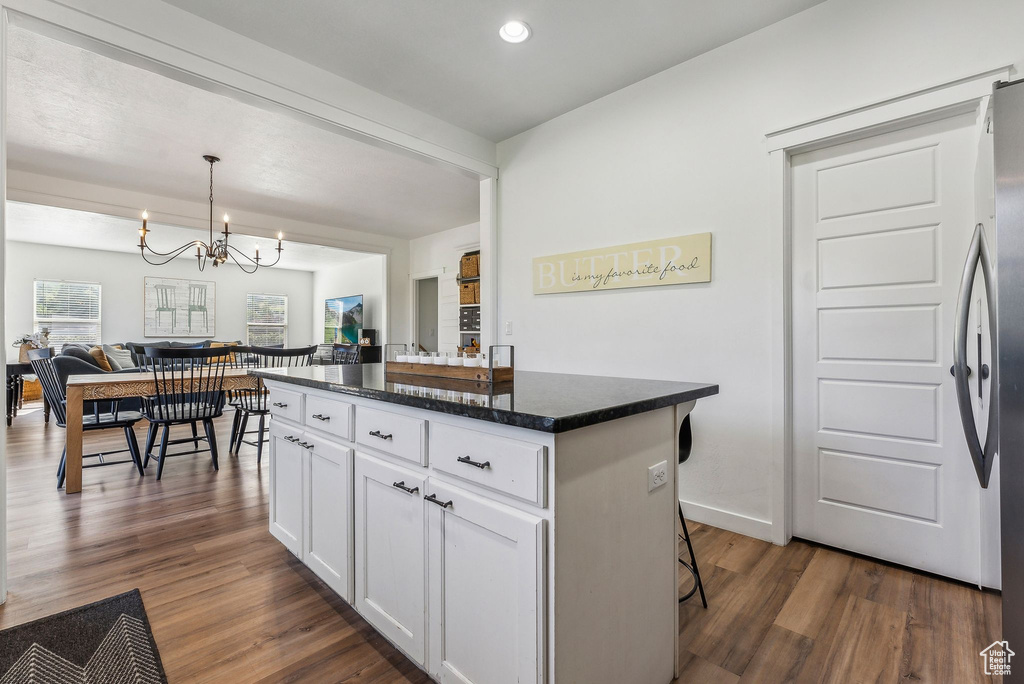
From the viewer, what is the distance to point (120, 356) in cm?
692

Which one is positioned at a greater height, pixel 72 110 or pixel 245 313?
pixel 72 110

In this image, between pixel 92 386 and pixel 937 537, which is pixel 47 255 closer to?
pixel 92 386

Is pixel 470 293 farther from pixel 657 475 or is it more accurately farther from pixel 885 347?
pixel 657 475

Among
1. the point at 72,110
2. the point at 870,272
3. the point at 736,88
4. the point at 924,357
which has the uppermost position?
the point at 72,110

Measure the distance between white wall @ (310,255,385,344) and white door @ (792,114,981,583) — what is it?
6035mm

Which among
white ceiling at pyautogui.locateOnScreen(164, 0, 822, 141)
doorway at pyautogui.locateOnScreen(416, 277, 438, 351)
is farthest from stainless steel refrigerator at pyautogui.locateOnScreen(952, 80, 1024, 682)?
doorway at pyautogui.locateOnScreen(416, 277, 438, 351)

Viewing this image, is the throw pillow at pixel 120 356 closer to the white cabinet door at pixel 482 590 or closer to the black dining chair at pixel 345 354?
the black dining chair at pixel 345 354

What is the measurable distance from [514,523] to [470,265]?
4667mm

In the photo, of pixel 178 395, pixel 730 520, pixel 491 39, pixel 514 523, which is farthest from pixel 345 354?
pixel 514 523

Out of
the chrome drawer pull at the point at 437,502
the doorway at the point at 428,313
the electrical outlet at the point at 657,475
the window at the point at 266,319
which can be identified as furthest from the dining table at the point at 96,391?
the window at the point at 266,319

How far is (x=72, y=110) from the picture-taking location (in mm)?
3182

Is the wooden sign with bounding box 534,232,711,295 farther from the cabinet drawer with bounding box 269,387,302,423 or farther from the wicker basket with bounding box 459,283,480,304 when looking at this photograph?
the wicker basket with bounding box 459,283,480,304

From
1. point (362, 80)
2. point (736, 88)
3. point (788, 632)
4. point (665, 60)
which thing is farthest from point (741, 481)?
point (362, 80)

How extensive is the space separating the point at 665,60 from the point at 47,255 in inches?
376
